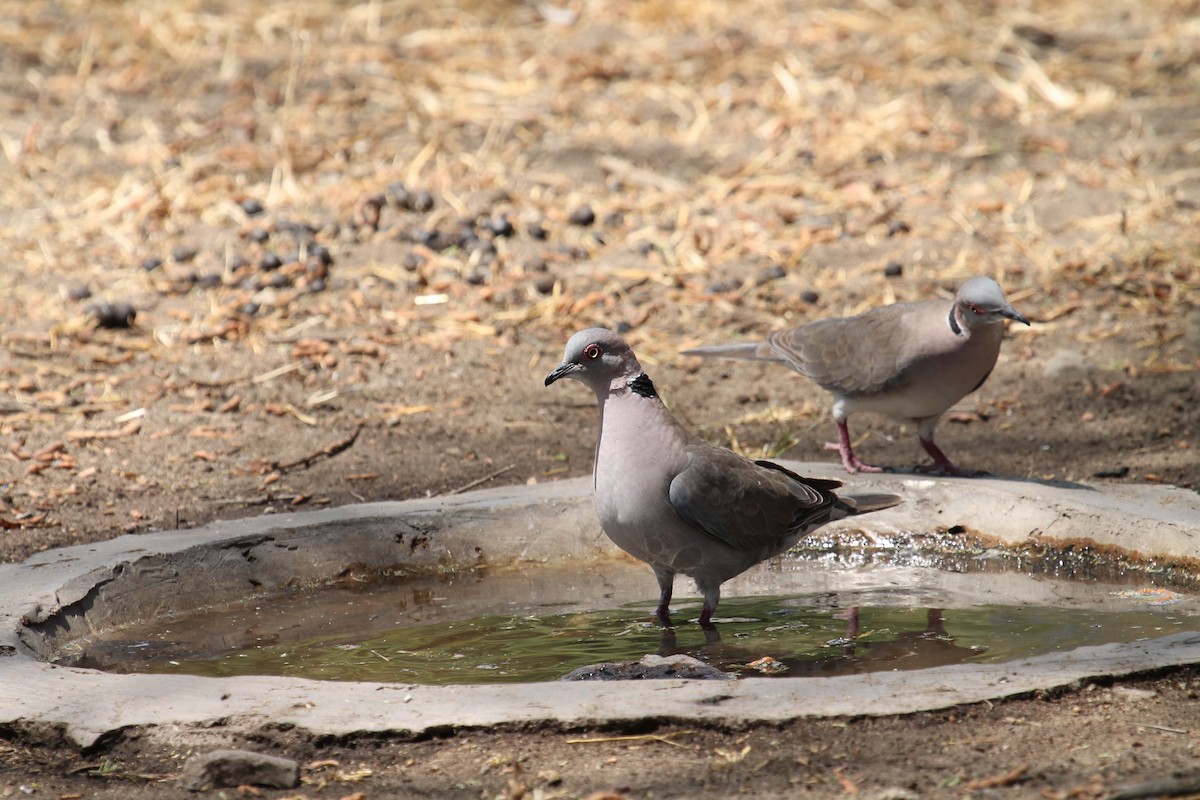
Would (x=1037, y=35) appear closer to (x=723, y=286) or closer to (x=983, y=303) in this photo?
(x=723, y=286)

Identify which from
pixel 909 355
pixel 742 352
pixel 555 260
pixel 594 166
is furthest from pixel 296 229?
pixel 909 355

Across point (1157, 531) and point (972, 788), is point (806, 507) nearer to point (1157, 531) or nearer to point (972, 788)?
point (1157, 531)

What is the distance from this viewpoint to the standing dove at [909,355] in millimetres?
5305

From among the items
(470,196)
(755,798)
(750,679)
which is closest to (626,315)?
(470,196)

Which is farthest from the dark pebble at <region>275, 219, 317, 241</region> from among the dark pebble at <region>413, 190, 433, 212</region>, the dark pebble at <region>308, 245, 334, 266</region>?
the dark pebble at <region>413, 190, 433, 212</region>

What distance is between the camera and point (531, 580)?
16.8ft

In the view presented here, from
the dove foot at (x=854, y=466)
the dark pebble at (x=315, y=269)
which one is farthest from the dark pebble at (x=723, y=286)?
the dove foot at (x=854, y=466)

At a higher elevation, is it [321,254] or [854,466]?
[321,254]

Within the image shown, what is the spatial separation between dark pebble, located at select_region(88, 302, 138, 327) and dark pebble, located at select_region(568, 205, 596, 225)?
2763mm

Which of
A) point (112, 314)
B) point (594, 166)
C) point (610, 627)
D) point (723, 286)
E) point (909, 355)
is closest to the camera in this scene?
point (610, 627)

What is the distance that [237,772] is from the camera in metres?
3.19

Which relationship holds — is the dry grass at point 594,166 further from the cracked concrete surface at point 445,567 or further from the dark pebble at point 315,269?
the cracked concrete surface at point 445,567

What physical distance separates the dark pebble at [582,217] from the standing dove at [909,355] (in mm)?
3049

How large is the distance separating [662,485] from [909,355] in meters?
1.54
